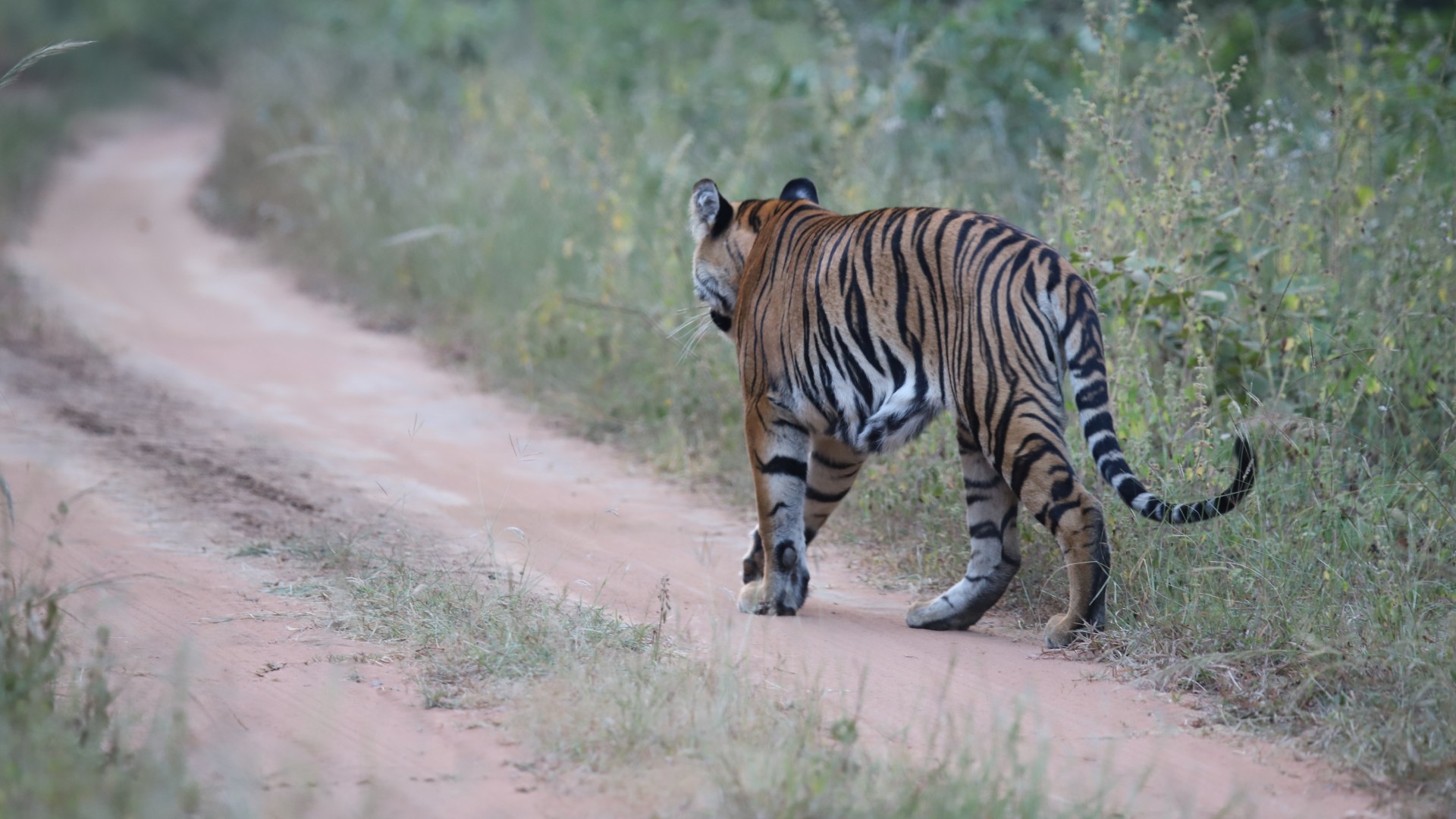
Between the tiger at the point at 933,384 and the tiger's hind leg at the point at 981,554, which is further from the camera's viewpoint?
the tiger's hind leg at the point at 981,554

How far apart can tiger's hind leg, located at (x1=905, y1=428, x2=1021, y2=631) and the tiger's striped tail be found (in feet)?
1.89

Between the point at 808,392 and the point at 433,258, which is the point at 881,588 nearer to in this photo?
the point at 808,392

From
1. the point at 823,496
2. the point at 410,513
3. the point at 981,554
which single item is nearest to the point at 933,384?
the point at 981,554

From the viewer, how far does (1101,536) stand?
14.5ft

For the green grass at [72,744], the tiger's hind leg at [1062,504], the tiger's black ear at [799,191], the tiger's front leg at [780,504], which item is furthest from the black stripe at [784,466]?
the green grass at [72,744]

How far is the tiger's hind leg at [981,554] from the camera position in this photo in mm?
4867

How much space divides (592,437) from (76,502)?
3.02 meters

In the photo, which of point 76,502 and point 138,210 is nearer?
point 76,502

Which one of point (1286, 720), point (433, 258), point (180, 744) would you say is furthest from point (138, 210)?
point (1286, 720)

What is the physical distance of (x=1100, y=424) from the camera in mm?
4336

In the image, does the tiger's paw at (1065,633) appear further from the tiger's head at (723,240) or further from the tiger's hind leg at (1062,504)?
the tiger's head at (723,240)

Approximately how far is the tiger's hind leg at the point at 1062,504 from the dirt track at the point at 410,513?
0.34 m

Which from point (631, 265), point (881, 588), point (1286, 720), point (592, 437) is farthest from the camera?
point (631, 265)

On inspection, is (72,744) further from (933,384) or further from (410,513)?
(410,513)
